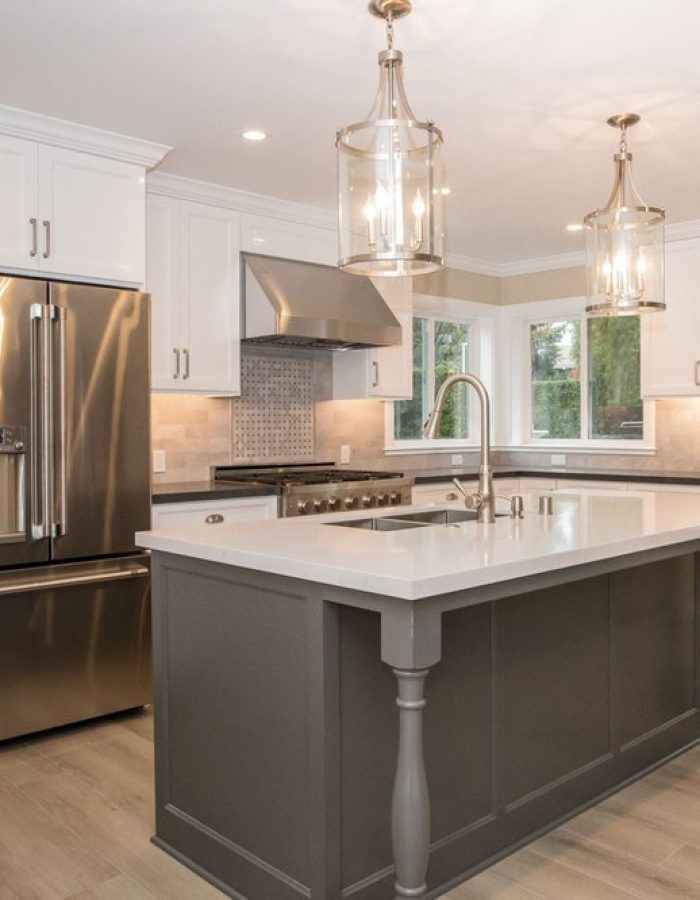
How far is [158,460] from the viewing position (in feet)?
15.2

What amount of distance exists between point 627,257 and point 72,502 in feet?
7.63

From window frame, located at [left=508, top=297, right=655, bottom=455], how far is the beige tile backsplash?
7 centimetres

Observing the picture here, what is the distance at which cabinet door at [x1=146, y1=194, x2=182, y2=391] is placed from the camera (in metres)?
4.27

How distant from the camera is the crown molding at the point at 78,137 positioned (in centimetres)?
344

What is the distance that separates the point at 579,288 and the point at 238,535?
14.6ft

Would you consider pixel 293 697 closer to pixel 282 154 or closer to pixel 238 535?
pixel 238 535

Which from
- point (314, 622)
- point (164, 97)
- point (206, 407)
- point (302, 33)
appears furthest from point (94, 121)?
point (314, 622)

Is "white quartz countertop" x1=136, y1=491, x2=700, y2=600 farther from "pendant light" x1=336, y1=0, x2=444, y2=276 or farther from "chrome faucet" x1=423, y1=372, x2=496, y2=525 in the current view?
"pendant light" x1=336, y1=0, x2=444, y2=276

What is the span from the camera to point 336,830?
200 centimetres

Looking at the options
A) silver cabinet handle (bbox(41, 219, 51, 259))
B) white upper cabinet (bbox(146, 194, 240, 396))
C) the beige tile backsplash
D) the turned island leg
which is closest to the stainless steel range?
the beige tile backsplash

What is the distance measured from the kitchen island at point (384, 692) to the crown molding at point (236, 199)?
7.53 ft

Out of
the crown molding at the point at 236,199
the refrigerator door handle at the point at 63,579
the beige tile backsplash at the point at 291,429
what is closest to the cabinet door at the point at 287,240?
the crown molding at the point at 236,199

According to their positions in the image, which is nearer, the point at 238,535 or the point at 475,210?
the point at 238,535

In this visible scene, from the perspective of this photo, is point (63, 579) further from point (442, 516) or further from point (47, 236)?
point (442, 516)
